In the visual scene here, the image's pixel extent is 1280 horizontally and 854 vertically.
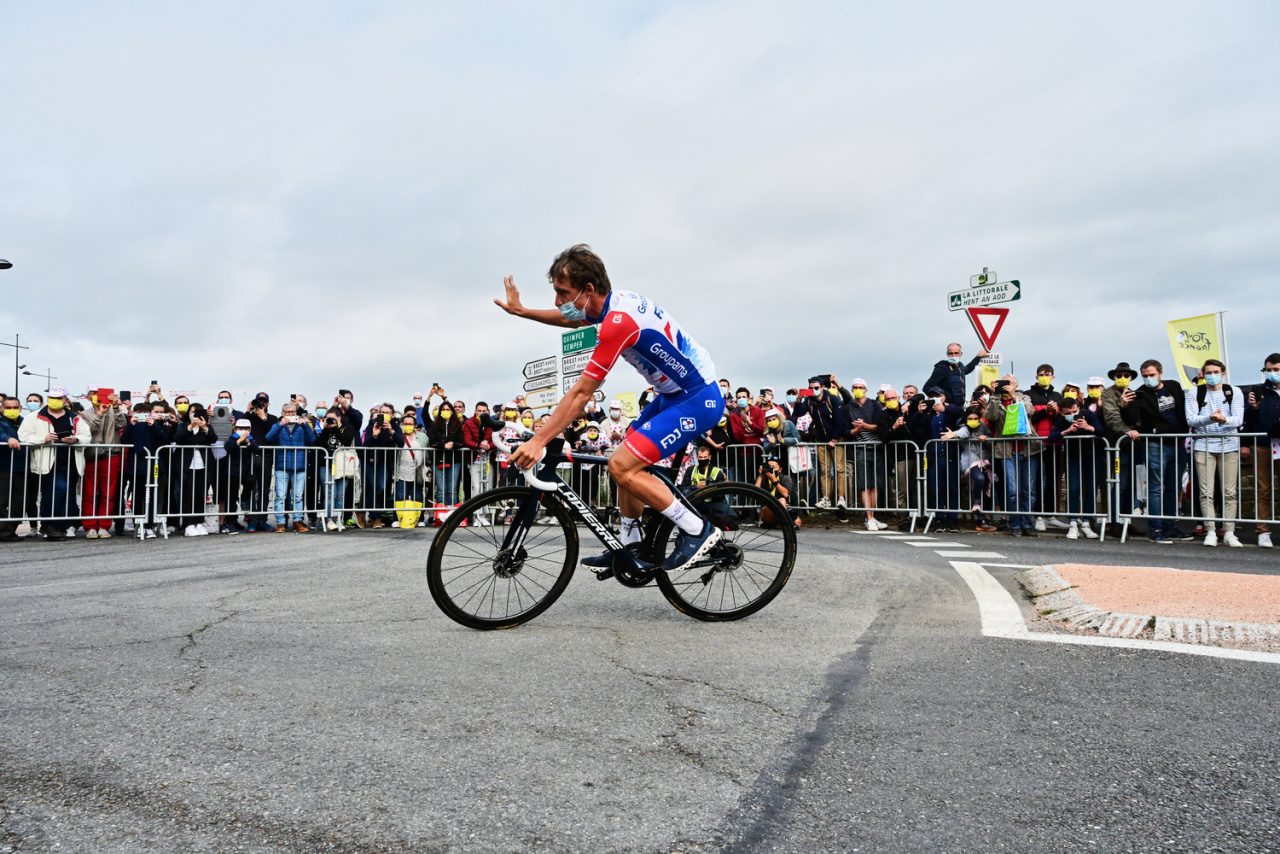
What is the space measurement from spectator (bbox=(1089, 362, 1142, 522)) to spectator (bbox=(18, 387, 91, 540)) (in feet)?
46.4

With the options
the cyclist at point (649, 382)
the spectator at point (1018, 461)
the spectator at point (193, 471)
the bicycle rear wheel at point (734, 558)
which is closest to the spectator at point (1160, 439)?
the spectator at point (1018, 461)

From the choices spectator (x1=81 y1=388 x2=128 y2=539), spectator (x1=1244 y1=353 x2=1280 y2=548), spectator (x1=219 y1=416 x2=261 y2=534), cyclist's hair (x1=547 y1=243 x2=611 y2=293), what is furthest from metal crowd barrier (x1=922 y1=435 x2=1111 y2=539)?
spectator (x1=81 y1=388 x2=128 y2=539)

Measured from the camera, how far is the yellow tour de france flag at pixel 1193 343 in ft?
43.3

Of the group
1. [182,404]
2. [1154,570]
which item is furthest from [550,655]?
[182,404]

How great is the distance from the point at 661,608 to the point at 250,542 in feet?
24.5

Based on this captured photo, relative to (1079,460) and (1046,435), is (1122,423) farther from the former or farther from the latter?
(1046,435)

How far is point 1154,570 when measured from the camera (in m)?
6.86

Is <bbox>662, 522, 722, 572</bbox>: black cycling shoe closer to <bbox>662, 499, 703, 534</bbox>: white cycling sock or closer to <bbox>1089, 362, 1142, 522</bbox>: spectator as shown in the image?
<bbox>662, 499, 703, 534</bbox>: white cycling sock

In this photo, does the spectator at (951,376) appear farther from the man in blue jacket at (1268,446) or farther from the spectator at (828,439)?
the man in blue jacket at (1268,446)

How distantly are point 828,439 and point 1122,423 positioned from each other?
430 cm

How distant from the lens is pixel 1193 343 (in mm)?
13484

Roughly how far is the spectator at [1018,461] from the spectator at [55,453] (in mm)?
13053

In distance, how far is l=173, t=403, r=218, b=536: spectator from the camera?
1312 centimetres

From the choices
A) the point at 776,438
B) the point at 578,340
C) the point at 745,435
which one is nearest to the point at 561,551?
the point at 776,438
